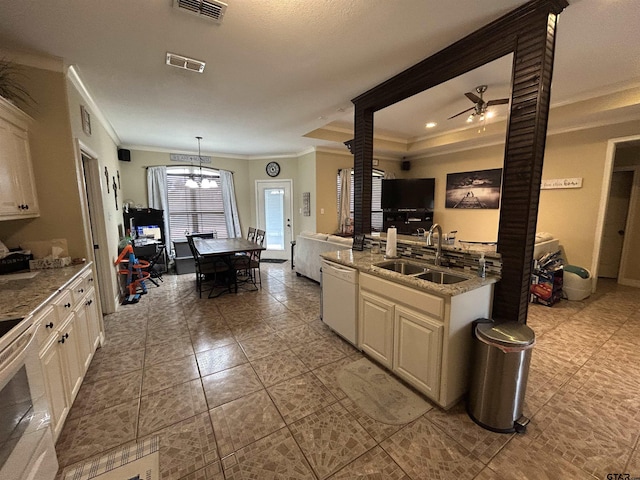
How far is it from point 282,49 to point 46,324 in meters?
2.50

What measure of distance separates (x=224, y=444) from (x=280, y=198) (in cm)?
562

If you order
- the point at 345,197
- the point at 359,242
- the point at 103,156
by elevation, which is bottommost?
the point at 359,242

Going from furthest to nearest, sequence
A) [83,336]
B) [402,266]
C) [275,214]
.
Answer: [275,214], [402,266], [83,336]

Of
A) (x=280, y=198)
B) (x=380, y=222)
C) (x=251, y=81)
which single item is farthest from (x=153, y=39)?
(x=380, y=222)

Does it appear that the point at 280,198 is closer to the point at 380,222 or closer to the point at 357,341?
the point at 380,222

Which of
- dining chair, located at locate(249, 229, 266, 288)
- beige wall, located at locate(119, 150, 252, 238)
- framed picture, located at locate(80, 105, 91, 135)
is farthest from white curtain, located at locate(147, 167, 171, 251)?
framed picture, located at locate(80, 105, 91, 135)

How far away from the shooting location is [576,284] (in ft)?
12.2

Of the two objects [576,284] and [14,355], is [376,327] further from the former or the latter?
[576,284]

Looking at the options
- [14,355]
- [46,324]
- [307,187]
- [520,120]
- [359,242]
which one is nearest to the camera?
[14,355]

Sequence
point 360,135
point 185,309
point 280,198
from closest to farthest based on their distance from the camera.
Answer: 1. point 360,135
2. point 185,309
3. point 280,198

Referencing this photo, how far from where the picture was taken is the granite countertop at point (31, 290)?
136 cm

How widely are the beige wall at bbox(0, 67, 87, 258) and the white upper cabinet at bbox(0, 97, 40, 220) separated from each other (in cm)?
7

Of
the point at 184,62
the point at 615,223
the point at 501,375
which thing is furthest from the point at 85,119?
the point at 615,223

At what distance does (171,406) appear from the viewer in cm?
189
